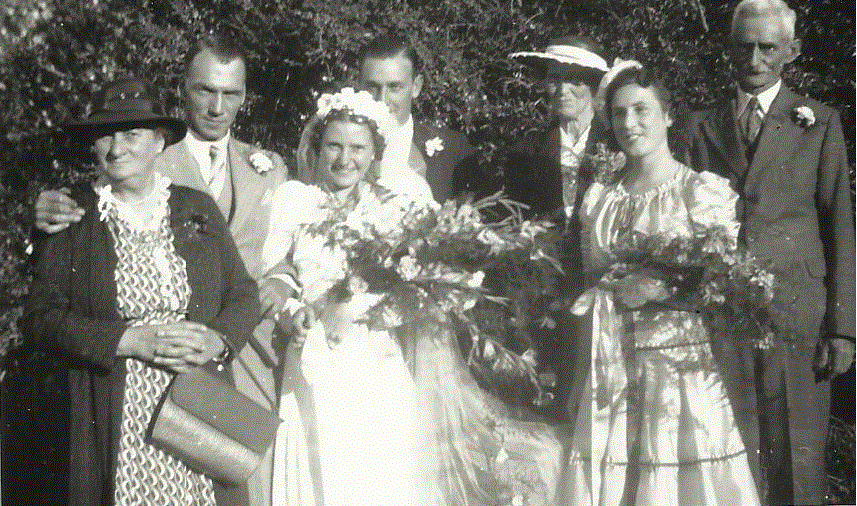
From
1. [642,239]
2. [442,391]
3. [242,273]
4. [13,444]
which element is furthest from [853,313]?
[13,444]

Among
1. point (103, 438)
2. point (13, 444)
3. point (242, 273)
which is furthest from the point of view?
point (13, 444)

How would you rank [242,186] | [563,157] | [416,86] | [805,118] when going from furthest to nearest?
1. [416,86]
2. [563,157]
3. [242,186]
4. [805,118]

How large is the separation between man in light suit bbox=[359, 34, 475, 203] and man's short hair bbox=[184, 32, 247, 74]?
510 millimetres

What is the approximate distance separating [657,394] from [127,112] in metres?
2.10

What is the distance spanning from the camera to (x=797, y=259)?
407cm

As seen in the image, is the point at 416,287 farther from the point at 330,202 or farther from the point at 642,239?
the point at 642,239

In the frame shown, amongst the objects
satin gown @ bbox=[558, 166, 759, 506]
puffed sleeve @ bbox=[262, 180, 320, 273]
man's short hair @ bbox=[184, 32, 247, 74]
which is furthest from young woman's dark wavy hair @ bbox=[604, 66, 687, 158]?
man's short hair @ bbox=[184, 32, 247, 74]

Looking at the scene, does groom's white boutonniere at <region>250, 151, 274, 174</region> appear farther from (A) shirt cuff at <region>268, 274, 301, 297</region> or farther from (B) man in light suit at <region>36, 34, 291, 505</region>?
(A) shirt cuff at <region>268, 274, 301, 297</region>

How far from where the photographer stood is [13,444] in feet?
14.5

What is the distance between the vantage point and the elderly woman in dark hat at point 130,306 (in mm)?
3469

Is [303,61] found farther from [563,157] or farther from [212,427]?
[212,427]

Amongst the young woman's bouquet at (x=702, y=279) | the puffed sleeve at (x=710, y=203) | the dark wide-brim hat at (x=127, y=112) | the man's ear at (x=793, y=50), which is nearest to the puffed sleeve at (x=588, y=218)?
the young woman's bouquet at (x=702, y=279)

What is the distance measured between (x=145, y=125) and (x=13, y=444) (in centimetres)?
157

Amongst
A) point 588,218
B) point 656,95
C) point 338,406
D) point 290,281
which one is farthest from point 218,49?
point 656,95
